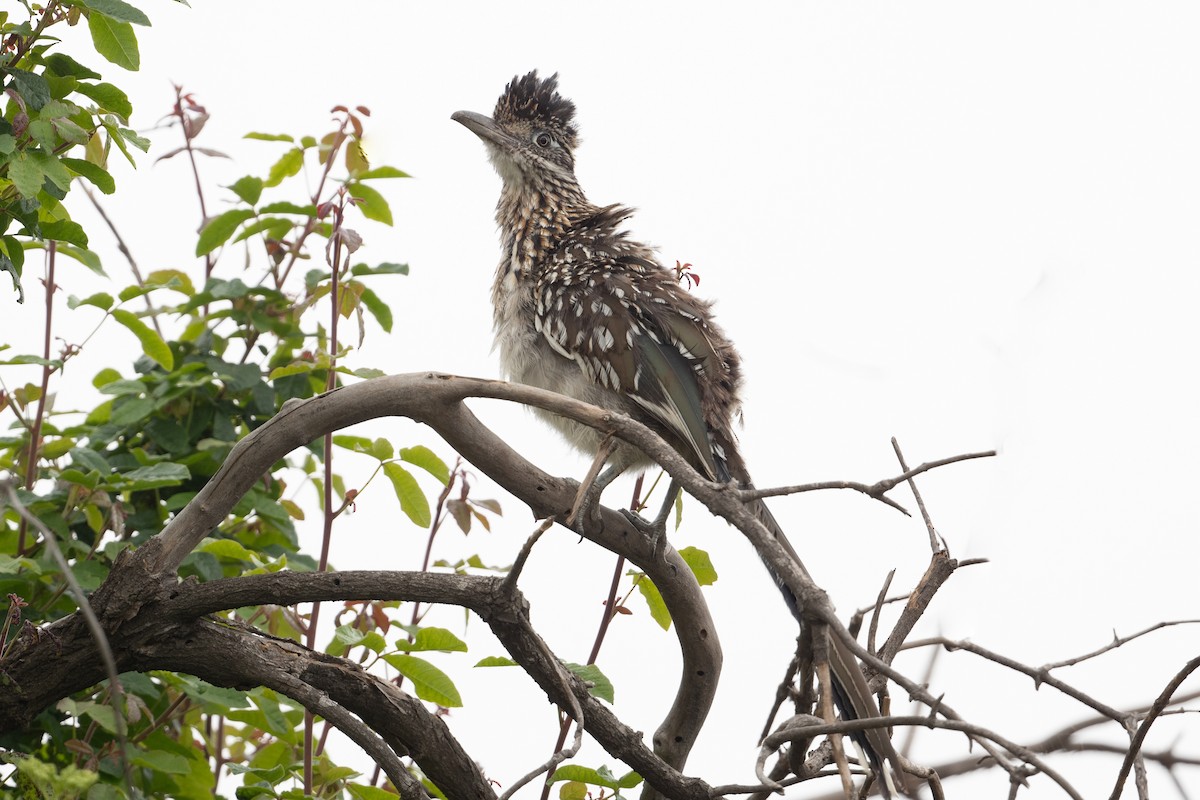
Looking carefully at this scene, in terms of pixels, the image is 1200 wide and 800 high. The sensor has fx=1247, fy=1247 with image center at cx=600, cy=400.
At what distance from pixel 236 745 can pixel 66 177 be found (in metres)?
2.09

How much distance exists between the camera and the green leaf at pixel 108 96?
264 centimetres

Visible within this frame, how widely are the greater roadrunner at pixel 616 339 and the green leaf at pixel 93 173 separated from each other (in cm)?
124

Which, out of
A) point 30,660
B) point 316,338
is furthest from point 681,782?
point 316,338

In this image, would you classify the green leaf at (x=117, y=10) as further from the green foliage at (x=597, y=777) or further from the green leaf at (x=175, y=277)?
the green foliage at (x=597, y=777)

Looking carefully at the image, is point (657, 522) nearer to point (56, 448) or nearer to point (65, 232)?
point (65, 232)

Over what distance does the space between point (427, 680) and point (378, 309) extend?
109 centimetres

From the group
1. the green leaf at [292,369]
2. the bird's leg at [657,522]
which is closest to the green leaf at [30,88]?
the green leaf at [292,369]

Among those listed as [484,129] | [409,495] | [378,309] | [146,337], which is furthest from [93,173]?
[484,129]

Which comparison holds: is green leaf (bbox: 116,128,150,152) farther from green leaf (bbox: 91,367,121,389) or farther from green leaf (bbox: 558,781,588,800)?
green leaf (bbox: 558,781,588,800)

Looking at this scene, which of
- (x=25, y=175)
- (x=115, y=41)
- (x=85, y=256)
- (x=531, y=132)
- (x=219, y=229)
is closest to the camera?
(x=25, y=175)

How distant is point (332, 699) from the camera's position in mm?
2596

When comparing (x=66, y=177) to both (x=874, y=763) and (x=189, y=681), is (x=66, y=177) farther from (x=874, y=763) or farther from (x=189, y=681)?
(x=874, y=763)

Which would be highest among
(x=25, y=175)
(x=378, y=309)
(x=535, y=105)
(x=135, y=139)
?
(x=535, y=105)

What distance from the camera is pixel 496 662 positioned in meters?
2.79
